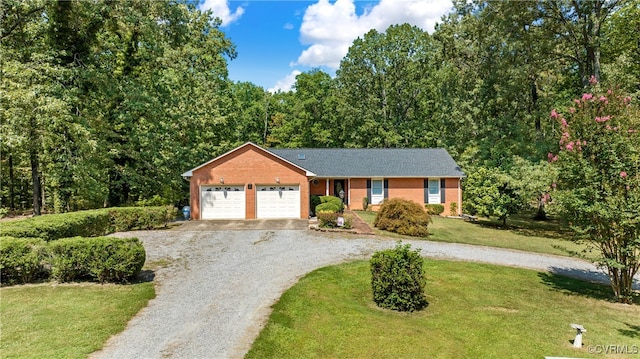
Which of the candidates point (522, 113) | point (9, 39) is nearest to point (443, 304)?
point (522, 113)

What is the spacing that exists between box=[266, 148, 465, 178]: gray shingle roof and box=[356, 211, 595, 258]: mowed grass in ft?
12.0

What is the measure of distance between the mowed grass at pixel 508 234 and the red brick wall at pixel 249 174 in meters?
5.26

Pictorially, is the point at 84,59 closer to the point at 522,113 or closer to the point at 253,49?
the point at 253,49

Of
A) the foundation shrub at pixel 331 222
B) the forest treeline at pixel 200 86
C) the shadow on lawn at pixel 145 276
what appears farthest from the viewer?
the foundation shrub at pixel 331 222

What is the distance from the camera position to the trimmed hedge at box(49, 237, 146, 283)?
9.48m

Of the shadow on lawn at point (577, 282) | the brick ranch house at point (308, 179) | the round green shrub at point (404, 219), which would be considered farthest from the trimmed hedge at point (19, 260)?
the shadow on lawn at point (577, 282)

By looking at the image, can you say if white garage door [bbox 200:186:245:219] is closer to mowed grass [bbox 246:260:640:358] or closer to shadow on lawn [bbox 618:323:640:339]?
mowed grass [bbox 246:260:640:358]

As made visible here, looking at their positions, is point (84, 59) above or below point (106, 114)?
above

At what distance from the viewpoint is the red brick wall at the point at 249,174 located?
22062 millimetres

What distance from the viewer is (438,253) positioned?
14367mm

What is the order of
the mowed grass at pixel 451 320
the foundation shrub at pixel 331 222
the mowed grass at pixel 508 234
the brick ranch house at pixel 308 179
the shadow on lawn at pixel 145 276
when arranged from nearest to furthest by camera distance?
the mowed grass at pixel 451 320
the shadow on lawn at pixel 145 276
the mowed grass at pixel 508 234
the foundation shrub at pixel 331 222
the brick ranch house at pixel 308 179

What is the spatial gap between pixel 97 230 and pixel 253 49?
1534 centimetres

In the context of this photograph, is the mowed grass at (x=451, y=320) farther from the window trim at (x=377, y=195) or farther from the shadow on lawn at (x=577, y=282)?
the window trim at (x=377, y=195)

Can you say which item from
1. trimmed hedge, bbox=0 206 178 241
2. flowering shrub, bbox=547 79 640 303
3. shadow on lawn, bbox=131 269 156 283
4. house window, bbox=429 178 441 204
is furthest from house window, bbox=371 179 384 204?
shadow on lawn, bbox=131 269 156 283
